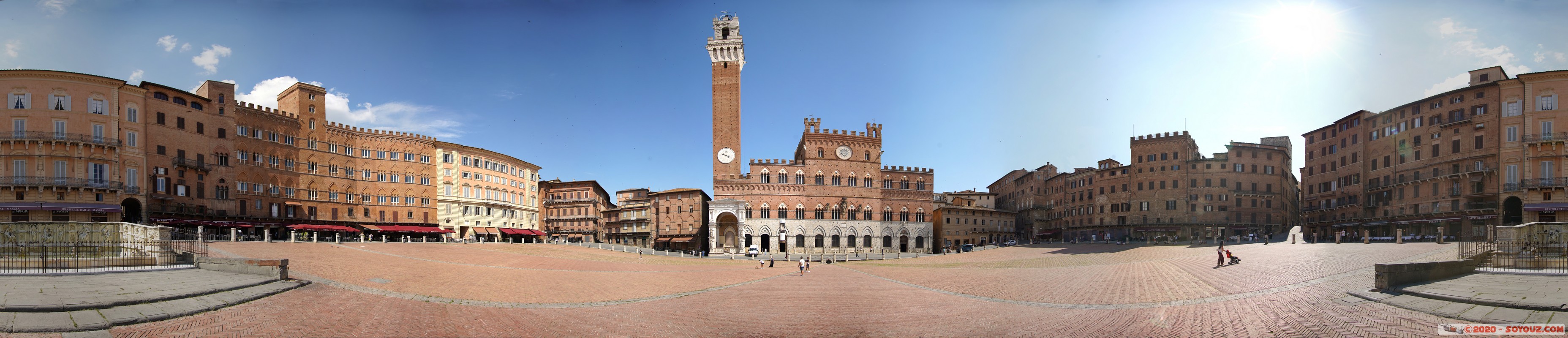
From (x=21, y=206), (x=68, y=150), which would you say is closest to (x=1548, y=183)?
(x=68, y=150)

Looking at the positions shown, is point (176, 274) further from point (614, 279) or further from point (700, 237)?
point (700, 237)

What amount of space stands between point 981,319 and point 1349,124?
162 feet

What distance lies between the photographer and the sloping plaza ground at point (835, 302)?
12.7 metres

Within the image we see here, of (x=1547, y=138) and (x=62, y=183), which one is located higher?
(x=1547, y=138)

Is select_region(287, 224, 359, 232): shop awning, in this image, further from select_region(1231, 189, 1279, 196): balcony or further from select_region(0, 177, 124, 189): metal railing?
select_region(1231, 189, 1279, 196): balcony

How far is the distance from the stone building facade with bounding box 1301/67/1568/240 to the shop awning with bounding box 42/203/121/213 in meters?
82.1

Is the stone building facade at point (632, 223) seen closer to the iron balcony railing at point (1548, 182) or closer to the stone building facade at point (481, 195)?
the stone building facade at point (481, 195)

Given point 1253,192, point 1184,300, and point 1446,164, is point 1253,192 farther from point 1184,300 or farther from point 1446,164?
point 1184,300

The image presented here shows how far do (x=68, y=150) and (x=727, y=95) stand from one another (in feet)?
159

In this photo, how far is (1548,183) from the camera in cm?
3169

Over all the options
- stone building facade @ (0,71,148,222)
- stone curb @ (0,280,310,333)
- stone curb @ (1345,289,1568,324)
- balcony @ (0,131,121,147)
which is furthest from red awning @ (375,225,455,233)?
stone curb @ (1345,289,1568,324)

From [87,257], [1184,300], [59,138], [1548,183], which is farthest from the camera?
[59,138]

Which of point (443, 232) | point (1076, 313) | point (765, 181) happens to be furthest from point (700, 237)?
point (1076, 313)

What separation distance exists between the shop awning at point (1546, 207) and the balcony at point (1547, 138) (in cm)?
342
